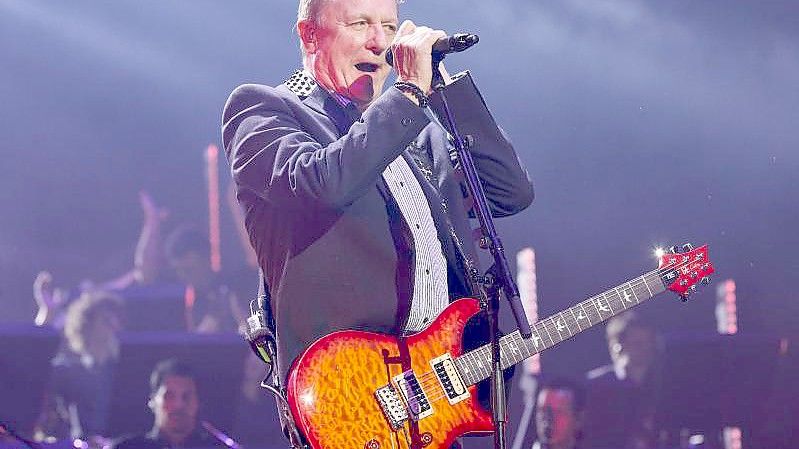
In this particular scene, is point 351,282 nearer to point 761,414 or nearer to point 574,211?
point 761,414

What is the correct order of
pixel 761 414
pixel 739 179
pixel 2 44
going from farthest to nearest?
pixel 739 179
pixel 2 44
pixel 761 414

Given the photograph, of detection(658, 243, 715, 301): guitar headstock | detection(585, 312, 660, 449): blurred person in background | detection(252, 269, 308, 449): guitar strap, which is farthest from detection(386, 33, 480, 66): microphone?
detection(585, 312, 660, 449): blurred person in background

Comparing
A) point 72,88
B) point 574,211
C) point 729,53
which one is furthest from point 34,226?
point 729,53

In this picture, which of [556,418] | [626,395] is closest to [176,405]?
[556,418]

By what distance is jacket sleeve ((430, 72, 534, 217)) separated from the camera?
97.9 inches

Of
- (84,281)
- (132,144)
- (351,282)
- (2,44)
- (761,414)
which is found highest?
(2,44)

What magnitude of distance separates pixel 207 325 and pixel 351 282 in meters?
4.46

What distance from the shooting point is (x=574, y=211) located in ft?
24.2

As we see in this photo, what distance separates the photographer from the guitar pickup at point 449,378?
7.60ft

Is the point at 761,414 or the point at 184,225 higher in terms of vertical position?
the point at 184,225

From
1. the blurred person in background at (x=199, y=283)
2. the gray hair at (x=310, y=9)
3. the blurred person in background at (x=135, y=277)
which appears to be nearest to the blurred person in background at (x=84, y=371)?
the blurred person in background at (x=135, y=277)

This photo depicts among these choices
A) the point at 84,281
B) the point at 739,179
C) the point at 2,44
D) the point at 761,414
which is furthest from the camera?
the point at 84,281

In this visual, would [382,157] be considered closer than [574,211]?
Yes

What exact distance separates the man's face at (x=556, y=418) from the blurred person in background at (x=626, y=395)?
154 millimetres
